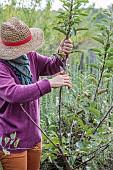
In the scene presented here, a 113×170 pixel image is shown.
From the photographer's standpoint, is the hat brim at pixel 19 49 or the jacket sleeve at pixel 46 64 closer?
the hat brim at pixel 19 49

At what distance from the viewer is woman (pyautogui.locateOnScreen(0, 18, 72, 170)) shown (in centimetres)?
197

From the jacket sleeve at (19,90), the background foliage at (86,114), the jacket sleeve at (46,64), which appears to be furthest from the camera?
the jacket sleeve at (46,64)

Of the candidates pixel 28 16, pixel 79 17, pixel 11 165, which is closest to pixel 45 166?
pixel 11 165

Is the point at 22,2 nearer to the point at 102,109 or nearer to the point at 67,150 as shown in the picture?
the point at 102,109

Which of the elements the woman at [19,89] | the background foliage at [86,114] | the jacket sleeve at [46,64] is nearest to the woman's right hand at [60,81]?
Answer: the woman at [19,89]

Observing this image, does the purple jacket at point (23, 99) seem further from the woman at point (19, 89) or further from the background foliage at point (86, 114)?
the background foliage at point (86, 114)

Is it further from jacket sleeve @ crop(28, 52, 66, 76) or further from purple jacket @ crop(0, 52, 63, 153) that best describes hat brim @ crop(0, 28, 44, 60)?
jacket sleeve @ crop(28, 52, 66, 76)

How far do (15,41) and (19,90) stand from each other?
31 cm

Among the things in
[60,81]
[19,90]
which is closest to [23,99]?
[19,90]

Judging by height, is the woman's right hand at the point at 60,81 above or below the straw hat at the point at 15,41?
below

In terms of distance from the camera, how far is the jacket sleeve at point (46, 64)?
7.69ft

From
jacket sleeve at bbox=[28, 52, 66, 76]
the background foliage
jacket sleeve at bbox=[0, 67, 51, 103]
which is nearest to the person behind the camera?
jacket sleeve at bbox=[0, 67, 51, 103]

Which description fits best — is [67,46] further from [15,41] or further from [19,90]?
[19,90]

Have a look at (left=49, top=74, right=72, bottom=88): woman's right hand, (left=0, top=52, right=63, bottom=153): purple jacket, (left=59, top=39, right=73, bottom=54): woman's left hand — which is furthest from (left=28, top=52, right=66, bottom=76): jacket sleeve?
(left=49, top=74, right=72, bottom=88): woman's right hand
